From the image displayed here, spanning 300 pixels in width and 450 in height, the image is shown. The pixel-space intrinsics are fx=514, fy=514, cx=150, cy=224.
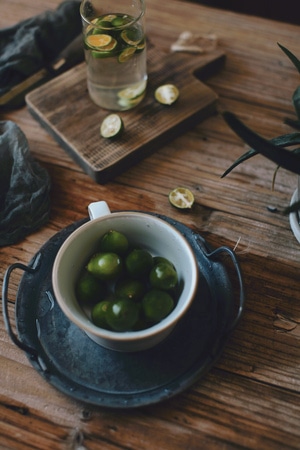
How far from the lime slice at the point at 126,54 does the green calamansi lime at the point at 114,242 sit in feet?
1.32

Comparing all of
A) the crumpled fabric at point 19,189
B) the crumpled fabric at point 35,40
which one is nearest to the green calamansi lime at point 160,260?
the crumpled fabric at point 19,189

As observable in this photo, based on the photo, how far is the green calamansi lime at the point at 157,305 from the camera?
2.27 ft

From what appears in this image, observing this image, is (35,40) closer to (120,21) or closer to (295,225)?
(120,21)

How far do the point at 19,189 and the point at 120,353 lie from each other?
0.39m

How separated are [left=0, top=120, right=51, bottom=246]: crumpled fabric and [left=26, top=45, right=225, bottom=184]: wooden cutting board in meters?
0.09

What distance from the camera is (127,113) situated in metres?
1.07

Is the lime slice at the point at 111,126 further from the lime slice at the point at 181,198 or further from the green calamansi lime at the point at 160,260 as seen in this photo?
the green calamansi lime at the point at 160,260

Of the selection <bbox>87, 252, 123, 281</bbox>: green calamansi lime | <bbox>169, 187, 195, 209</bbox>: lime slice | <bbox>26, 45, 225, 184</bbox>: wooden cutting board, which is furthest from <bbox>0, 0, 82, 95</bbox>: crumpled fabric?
<bbox>87, 252, 123, 281</bbox>: green calamansi lime

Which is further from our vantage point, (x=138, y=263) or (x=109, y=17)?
(x=109, y=17)

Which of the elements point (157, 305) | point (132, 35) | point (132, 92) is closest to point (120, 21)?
point (132, 35)

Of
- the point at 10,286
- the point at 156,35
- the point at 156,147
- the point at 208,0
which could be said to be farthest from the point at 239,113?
the point at 208,0

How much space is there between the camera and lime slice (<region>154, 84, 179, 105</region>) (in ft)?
3.55

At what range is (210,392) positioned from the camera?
2.44 ft

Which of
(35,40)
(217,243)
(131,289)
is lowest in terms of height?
(217,243)
